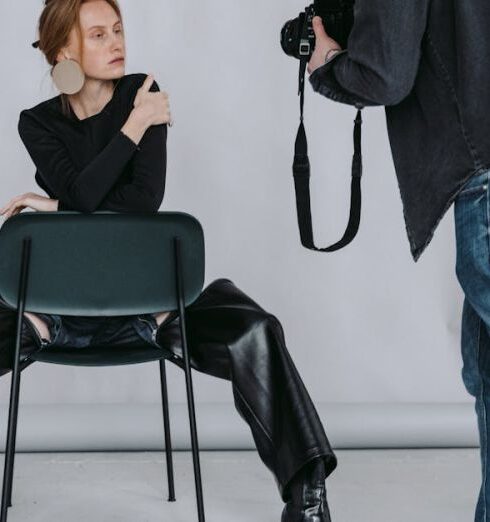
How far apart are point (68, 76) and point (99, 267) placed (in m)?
0.62

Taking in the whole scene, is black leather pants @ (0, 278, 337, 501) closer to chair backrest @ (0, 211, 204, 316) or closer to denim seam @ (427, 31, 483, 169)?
chair backrest @ (0, 211, 204, 316)

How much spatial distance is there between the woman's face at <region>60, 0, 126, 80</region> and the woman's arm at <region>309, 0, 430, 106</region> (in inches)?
42.5

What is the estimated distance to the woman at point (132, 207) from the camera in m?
2.14

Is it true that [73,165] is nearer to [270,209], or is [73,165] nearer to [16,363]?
[16,363]

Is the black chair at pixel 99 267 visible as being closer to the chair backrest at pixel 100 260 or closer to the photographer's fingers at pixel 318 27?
the chair backrest at pixel 100 260

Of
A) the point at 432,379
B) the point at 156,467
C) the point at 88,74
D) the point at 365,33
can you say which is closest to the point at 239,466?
the point at 156,467

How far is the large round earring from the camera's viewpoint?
2480mm

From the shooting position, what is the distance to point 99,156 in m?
2.36

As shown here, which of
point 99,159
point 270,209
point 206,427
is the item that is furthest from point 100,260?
point 270,209

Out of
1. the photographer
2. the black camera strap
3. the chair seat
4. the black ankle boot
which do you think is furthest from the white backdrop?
the photographer

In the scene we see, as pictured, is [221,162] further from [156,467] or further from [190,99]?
[156,467]

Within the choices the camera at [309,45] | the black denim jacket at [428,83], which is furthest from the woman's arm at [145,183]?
the black denim jacket at [428,83]

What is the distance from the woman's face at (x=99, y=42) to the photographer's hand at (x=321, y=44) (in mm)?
960

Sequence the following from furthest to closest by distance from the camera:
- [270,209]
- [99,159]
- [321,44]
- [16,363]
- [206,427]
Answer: [270,209] → [206,427] → [99,159] → [16,363] → [321,44]
